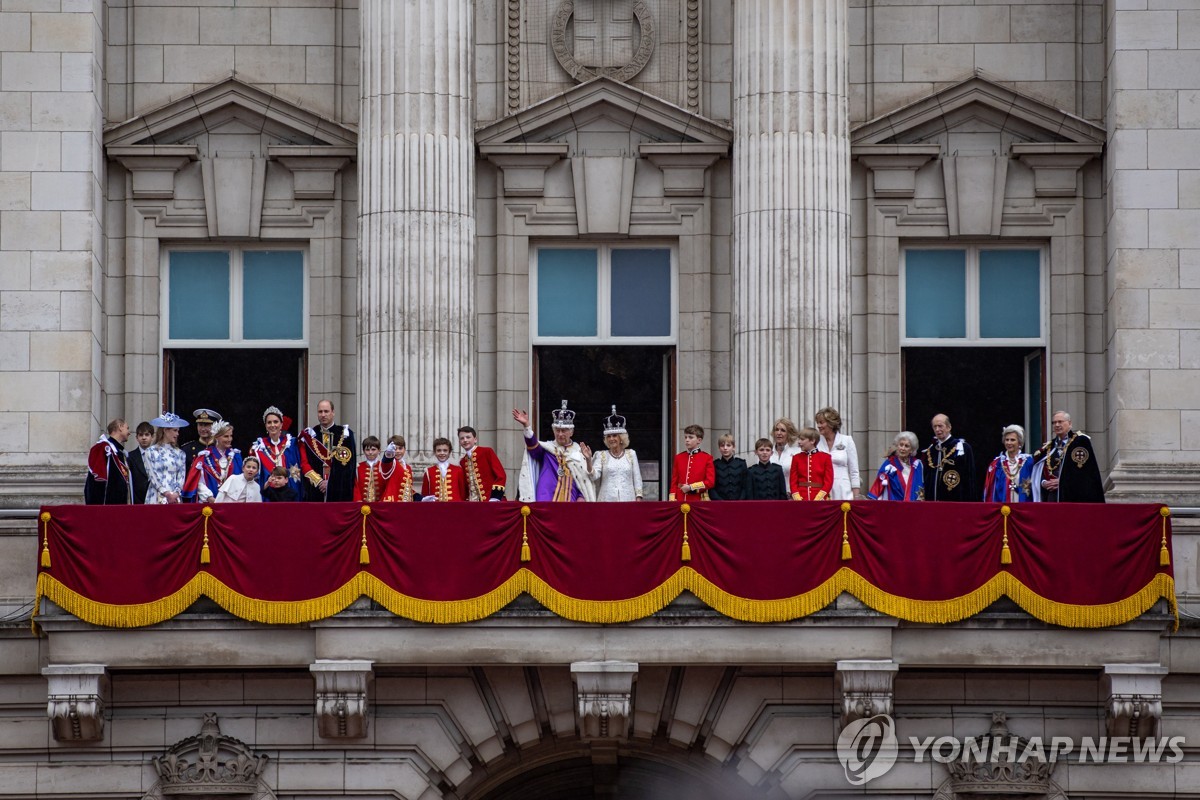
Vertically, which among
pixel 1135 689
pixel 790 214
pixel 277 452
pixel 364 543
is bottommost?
pixel 1135 689

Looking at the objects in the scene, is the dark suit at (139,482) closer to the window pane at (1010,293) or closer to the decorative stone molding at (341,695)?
the decorative stone molding at (341,695)

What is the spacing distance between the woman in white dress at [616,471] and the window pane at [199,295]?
7214 millimetres

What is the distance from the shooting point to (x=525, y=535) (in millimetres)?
39562

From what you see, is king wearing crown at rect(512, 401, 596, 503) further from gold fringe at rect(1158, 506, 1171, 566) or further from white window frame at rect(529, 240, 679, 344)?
gold fringe at rect(1158, 506, 1171, 566)

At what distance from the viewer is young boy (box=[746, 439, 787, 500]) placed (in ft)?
133

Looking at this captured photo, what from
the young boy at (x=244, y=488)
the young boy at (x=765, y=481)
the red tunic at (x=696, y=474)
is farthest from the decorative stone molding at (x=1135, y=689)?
the young boy at (x=244, y=488)

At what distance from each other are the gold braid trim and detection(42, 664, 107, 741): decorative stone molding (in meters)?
0.72

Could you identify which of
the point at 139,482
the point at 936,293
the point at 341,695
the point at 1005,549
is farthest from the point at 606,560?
the point at 936,293

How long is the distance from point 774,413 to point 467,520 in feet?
17.9

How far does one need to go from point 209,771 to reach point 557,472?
6280mm

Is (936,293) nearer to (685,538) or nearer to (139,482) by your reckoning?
(685,538)

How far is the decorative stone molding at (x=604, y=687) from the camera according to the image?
3947cm

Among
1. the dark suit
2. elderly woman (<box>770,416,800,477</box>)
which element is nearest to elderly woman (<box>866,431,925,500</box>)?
elderly woman (<box>770,416,800,477</box>)

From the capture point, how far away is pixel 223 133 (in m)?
45.2
